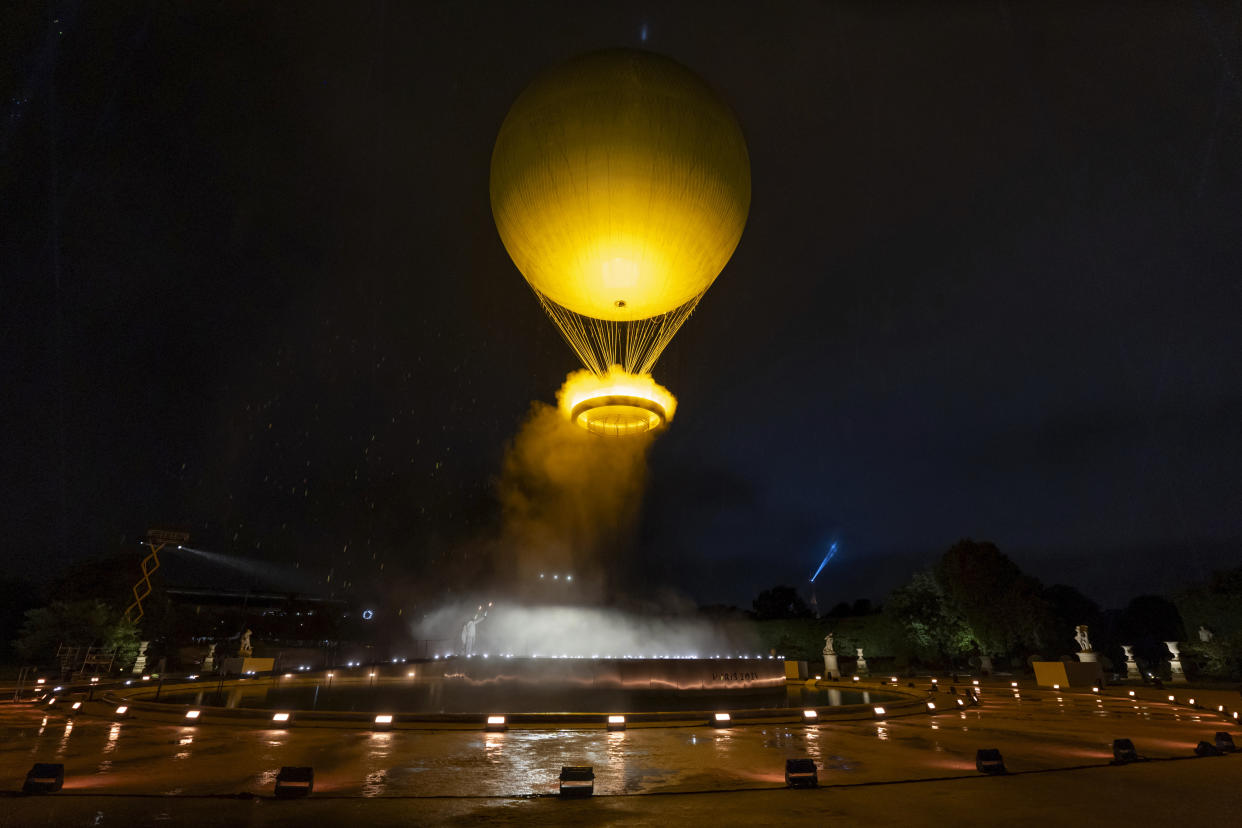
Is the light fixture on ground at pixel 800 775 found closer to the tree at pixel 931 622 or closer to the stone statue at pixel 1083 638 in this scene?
the stone statue at pixel 1083 638

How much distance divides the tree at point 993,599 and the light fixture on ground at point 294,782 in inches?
1778

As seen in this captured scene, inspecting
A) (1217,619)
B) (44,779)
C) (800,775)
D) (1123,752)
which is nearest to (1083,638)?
(1217,619)

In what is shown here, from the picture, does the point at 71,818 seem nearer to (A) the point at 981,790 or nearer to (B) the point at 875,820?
(B) the point at 875,820

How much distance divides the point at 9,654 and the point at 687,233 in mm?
61518

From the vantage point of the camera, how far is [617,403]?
1853cm

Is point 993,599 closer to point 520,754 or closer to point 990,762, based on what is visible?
A: point 990,762

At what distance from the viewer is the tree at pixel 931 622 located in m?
42.2

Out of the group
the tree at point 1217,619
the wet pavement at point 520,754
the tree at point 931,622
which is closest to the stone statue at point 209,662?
the wet pavement at point 520,754

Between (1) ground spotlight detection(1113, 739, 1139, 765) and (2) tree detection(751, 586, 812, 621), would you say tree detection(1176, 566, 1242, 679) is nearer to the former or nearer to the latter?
(1) ground spotlight detection(1113, 739, 1139, 765)

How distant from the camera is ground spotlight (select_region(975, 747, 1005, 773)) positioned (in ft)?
28.5

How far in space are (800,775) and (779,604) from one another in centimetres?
9581

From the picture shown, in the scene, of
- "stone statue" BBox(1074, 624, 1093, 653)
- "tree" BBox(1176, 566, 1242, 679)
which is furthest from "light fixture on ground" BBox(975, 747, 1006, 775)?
"tree" BBox(1176, 566, 1242, 679)

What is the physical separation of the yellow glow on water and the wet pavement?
9.29m

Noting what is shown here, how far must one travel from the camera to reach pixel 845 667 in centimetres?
3816
